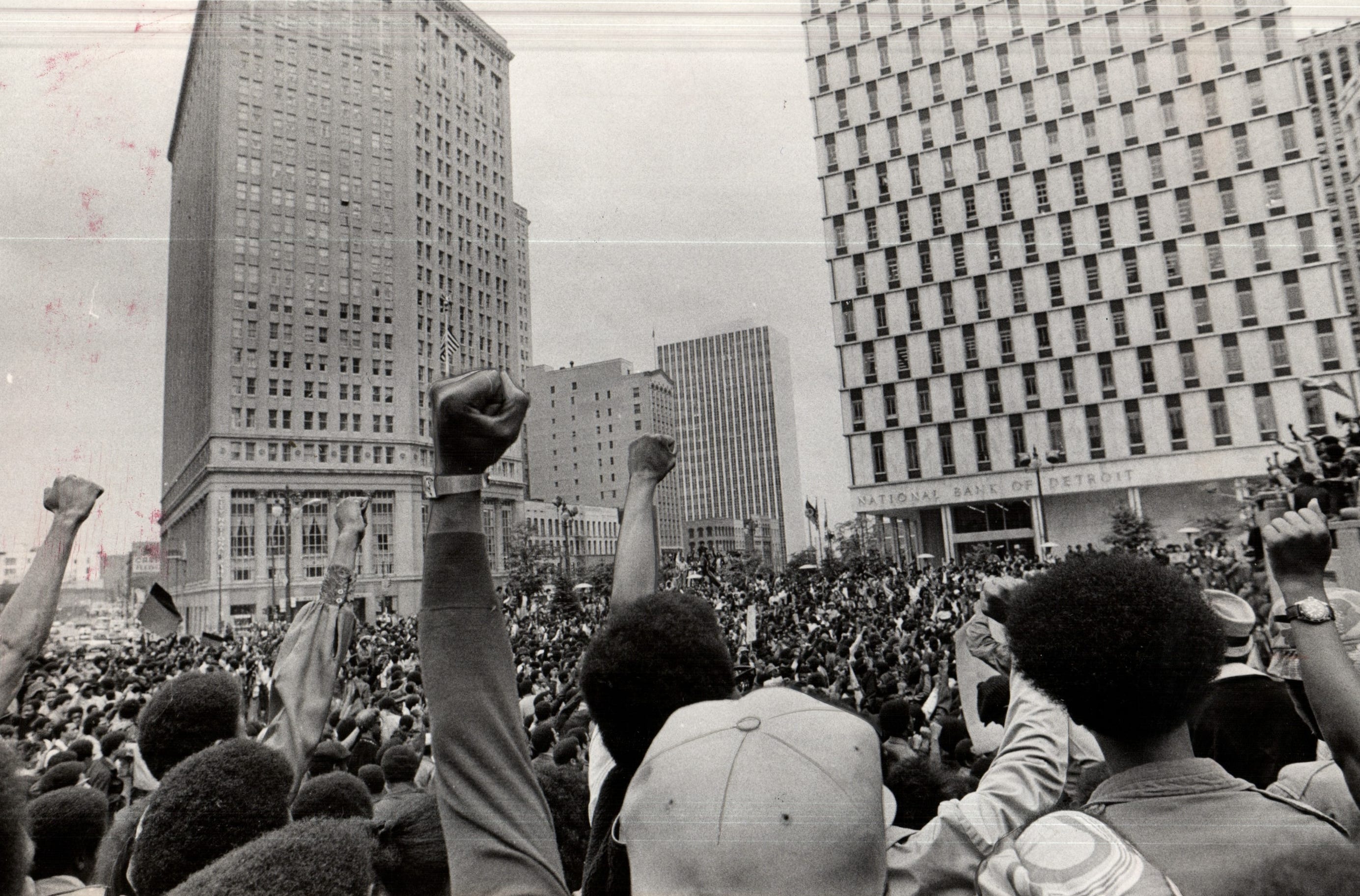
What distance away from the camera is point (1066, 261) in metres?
46.1

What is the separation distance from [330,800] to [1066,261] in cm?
5079

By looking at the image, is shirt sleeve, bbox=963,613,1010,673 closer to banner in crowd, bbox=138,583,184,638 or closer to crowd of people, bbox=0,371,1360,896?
crowd of people, bbox=0,371,1360,896

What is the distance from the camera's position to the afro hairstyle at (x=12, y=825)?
1269 mm

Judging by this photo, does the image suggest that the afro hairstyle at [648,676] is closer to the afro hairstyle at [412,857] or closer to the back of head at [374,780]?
the afro hairstyle at [412,857]

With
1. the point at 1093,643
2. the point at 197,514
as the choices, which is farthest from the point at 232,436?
the point at 1093,643

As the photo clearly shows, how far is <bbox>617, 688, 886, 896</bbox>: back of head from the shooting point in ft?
3.83

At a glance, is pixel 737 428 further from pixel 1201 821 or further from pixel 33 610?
pixel 1201 821

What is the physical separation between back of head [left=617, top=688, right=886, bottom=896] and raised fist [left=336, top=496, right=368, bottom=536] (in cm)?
191

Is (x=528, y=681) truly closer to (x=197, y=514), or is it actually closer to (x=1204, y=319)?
(x=1204, y=319)

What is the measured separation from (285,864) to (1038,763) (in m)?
1.44

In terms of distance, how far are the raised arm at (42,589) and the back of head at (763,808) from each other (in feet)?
5.27

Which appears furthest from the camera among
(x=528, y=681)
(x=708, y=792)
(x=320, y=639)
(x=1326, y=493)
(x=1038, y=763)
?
(x=528, y=681)

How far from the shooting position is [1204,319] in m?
42.2

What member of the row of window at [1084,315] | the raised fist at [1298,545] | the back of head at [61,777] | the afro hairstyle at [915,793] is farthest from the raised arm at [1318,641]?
the row of window at [1084,315]
